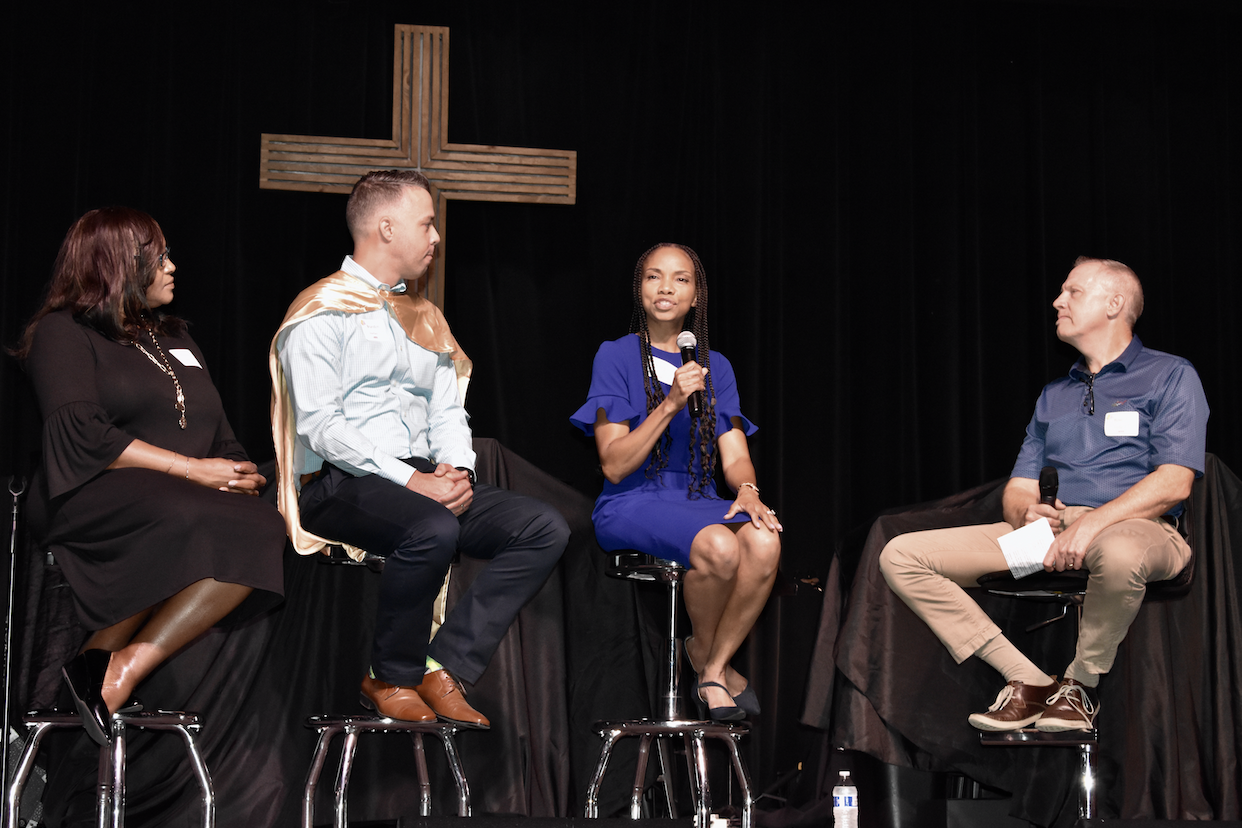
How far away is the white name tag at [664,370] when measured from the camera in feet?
11.0

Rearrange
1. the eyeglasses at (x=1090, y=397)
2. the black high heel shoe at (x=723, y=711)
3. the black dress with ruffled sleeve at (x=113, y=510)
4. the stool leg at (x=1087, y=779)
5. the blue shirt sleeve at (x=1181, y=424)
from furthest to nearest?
the eyeglasses at (x=1090, y=397), the blue shirt sleeve at (x=1181, y=424), the black high heel shoe at (x=723, y=711), the stool leg at (x=1087, y=779), the black dress with ruffled sleeve at (x=113, y=510)

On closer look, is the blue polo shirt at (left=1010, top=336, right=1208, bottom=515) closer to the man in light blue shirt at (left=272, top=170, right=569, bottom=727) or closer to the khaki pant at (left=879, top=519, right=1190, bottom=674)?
the khaki pant at (left=879, top=519, right=1190, bottom=674)

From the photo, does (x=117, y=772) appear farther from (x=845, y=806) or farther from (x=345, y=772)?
(x=845, y=806)

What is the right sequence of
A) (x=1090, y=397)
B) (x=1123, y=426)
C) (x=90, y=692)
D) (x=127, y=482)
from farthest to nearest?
(x=1090, y=397) → (x=1123, y=426) → (x=127, y=482) → (x=90, y=692)

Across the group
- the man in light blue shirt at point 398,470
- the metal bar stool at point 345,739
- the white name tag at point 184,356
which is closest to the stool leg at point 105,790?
the metal bar stool at point 345,739

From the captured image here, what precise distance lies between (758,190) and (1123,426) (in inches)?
58.7

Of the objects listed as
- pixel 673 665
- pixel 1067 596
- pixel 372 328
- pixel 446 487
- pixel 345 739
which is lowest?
pixel 345 739

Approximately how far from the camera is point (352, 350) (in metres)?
2.98

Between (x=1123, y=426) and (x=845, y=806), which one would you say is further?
(x=1123, y=426)

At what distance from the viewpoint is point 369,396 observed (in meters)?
3.00

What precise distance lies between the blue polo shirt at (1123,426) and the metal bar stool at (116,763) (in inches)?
88.4

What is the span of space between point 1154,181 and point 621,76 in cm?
195

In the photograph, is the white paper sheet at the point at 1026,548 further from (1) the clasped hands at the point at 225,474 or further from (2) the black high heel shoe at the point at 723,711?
(1) the clasped hands at the point at 225,474

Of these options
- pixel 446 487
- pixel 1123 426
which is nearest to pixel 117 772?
pixel 446 487
